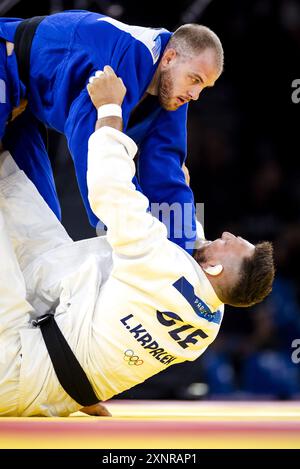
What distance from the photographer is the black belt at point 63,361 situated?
341 cm

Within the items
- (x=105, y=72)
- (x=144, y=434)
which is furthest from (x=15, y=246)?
(x=144, y=434)

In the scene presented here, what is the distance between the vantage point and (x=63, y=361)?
341cm

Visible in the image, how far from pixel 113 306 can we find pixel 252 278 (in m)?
0.61

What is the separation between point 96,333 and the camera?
3.41m

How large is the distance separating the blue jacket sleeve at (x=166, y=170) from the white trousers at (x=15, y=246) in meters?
0.59

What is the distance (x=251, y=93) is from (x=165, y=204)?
16.0ft

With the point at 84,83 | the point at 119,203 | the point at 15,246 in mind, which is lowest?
the point at 15,246

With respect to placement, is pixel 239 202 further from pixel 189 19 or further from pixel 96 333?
pixel 96 333

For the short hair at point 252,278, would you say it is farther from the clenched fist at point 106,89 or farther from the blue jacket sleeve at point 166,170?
the clenched fist at point 106,89

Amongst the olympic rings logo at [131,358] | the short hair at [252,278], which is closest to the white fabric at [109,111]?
the short hair at [252,278]

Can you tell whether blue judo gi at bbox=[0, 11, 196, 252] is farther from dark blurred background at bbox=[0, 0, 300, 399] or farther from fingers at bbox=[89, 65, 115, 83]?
dark blurred background at bbox=[0, 0, 300, 399]

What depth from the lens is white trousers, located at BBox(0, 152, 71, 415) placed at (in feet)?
11.1

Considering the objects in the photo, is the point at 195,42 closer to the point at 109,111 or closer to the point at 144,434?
the point at 109,111

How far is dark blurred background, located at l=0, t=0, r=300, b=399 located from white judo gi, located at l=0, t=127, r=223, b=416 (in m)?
4.00
